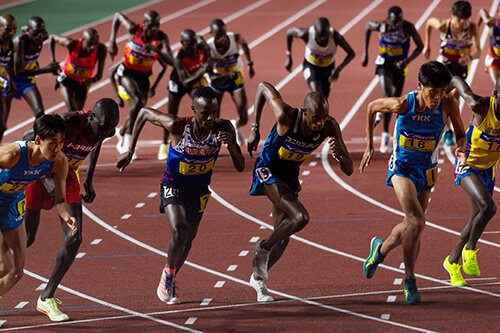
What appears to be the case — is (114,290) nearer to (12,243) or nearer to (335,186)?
(12,243)

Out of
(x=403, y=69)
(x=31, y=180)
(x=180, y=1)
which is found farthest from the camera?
(x=180, y=1)

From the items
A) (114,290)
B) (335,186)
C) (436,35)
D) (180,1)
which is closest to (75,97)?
(335,186)

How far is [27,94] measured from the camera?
11.6 m

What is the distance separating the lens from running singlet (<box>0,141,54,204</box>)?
583cm

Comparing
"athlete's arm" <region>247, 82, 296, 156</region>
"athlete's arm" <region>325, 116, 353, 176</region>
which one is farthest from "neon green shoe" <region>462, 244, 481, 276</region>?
"athlete's arm" <region>247, 82, 296, 156</region>

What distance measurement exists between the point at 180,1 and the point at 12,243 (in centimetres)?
2063

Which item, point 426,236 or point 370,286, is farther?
point 426,236

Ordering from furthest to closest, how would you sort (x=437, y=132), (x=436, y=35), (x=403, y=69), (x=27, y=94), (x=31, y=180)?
(x=436, y=35), (x=403, y=69), (x=27, y=94), (x=437, y=132), (x=31, y=180)

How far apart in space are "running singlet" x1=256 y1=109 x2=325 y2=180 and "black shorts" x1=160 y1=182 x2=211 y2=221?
1.56ft

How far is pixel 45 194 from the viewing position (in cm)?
659

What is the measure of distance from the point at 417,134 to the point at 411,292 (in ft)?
Answer: 3.89

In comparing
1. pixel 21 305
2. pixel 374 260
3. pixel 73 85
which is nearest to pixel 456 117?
pixel 374 260

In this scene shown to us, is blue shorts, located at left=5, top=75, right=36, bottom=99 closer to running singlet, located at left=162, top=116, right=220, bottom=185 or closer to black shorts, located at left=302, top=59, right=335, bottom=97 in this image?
black shorts, located at left=302, top=59, right=335, bottom=97

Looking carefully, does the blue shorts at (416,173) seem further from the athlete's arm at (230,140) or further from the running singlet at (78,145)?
the running singlet at (78,145)
